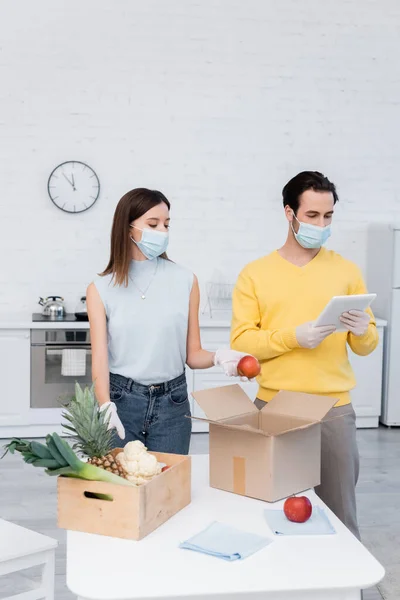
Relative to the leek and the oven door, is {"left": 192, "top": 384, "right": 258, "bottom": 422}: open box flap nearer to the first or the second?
the leek

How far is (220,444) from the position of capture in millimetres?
2080

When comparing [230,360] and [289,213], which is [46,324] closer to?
[289,213]

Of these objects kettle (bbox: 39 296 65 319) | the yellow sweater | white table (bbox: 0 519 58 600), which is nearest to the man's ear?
the yellow sweater

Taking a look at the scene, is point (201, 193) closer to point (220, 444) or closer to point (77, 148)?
point (77, 148)

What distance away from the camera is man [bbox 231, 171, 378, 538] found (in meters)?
2.34

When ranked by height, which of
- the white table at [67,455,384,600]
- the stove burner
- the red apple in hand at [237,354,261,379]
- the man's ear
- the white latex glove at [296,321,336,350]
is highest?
the man's ear

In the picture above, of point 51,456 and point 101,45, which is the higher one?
point 101,45

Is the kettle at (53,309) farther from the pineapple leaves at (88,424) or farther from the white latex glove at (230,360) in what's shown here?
the pineapple leaves at (88,424)

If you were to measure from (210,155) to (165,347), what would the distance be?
3.43 metres

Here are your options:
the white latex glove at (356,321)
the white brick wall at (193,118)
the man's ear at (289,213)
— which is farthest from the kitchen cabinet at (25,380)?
the white latex glove at (356,321)

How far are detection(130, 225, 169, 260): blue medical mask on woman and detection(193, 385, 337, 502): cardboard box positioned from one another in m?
0.51

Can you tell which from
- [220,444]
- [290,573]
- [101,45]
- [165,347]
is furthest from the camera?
[101,45]

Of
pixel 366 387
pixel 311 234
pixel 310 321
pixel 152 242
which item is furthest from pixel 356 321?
pixel 366 387

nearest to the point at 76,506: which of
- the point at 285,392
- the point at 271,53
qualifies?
the point at 285,392
